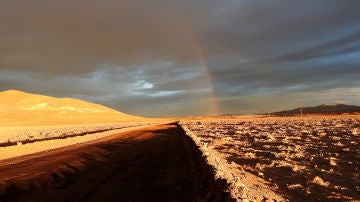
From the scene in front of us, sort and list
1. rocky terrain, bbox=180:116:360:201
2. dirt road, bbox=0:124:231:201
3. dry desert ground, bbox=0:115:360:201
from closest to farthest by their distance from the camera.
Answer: rocky terrain, bbox=180:116:360:201 < dry desert ground, bbox=0:115:360:201 < dirt road, bbox=0:124:231:201

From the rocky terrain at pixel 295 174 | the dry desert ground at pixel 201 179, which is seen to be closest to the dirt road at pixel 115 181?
the dry desert ground at pixel 201 179

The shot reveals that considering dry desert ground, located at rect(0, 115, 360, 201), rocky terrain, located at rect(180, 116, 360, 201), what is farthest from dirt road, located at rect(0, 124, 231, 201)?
rocky terrain, located at rect(180, 116, 360, 201)

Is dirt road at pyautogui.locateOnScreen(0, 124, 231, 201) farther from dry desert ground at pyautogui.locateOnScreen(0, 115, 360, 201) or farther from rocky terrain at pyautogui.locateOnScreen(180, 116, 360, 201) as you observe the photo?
rocky terrain at pyautogui.locateOnScreen(180, 116, 360, 201)

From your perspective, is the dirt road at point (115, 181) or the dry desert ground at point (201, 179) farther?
the dirt road at point (115, 181)

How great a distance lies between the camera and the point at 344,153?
16.3 metres

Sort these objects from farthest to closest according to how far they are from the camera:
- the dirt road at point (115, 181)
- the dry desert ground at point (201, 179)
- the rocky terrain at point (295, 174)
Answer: the dirt road at point (115, 181), the dry desert ground at point (201, 179), the rocky terrain at point (295, 174)

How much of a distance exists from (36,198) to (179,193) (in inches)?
163

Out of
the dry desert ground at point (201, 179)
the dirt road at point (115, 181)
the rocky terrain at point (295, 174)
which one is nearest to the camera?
the rocky terrain at point (295, 174)

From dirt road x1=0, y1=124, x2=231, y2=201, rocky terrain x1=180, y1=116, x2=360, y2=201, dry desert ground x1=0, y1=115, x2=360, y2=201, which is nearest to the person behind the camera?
rocky terrain x1=180, y1=116, x2=360, y2=201

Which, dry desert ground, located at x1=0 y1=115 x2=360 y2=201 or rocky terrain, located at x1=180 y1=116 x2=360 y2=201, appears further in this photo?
dry desert ground, located at x1=0 y1=115 x2=360 y2=201

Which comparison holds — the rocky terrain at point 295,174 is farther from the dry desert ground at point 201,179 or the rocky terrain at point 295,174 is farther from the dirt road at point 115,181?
the dirt road at point 115,181

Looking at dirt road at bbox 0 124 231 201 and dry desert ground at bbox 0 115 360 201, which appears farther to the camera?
dirt road at bbox 0 124 231 201

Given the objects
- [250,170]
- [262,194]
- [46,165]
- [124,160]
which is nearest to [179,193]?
[262,194]

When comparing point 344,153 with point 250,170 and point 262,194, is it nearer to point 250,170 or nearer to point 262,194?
point 250,170
